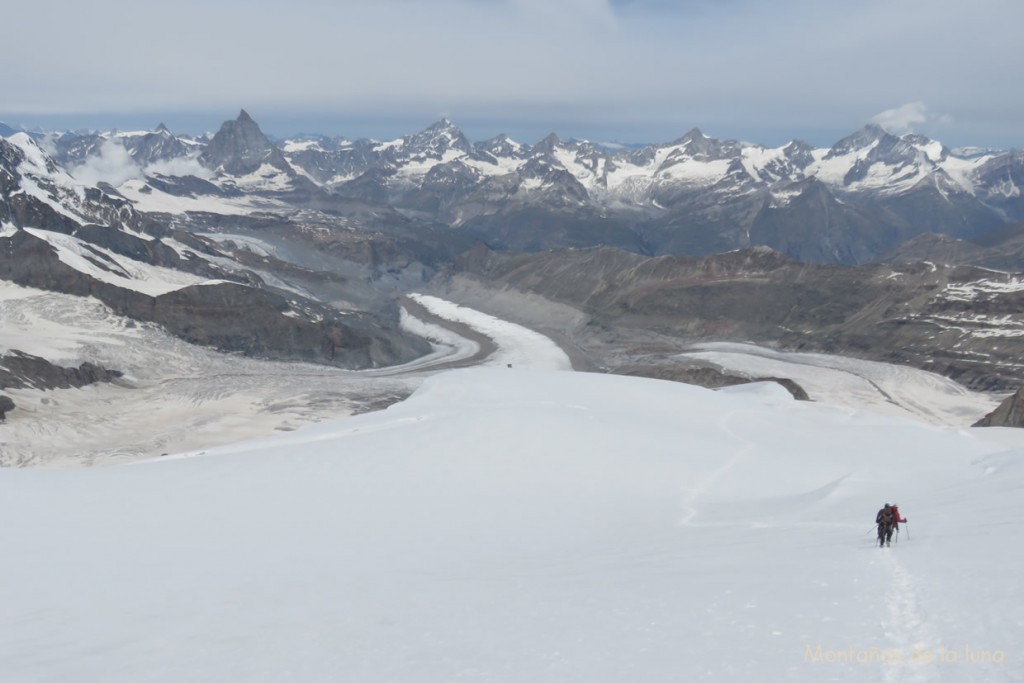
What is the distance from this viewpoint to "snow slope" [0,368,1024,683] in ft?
49.9

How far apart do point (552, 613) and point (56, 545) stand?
1718 cm

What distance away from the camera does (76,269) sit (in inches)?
6575

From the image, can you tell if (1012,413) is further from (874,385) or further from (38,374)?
(38,374)

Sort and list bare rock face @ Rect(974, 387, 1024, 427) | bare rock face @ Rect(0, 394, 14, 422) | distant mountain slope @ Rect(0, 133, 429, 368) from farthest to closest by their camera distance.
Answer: distant mountain slope @ Rect(0, 133, 429, 368), bare rock face @ Rect(0, 394, 14, 422), bare rock face @ Rect(974, 387, 1024, 427)

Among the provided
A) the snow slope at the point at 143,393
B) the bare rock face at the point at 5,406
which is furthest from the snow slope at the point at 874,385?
the bare rock face at the point at 5,406

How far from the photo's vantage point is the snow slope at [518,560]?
49.9ft

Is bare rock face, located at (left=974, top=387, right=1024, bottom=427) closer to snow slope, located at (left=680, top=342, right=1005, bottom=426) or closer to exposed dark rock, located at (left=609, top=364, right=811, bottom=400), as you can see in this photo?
snow slope, located at (left=680, top=342, right=1005, bottom=426)

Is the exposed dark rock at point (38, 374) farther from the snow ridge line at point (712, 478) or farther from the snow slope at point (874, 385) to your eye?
the snow slope at point (874, 385)

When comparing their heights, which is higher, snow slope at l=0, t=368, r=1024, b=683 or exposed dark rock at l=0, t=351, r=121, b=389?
snow slope at l=0, t=368, r=1024, b=683

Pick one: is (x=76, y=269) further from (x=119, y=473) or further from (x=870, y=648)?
(x=870, y=648)

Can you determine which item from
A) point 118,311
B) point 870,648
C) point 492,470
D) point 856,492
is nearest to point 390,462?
point 492,470

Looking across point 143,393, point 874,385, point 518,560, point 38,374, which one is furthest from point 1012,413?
point 38,374

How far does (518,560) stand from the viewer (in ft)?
80.5

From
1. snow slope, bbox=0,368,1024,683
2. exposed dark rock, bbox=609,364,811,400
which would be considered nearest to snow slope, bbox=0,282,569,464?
exposed dark rock, bbox=609,364,811,400
